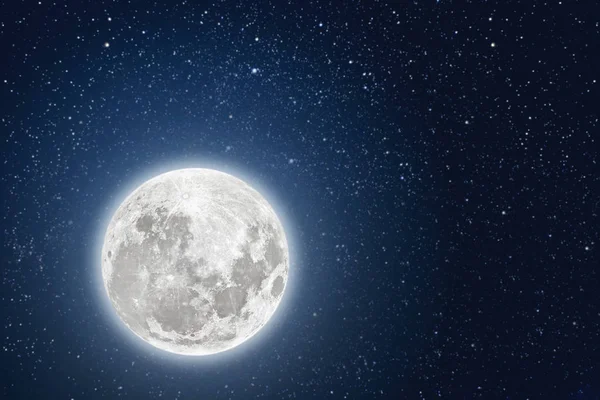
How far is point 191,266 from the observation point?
5188 mm

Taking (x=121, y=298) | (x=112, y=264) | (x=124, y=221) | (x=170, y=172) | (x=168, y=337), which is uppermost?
(x=170, y=172)

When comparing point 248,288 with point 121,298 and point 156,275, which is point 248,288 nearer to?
point 156,275

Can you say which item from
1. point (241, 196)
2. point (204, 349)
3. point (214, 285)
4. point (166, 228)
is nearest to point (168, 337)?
point (204, 349)

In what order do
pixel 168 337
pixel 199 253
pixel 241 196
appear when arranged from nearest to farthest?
pixel 199 253 < pixel 168 337 < pixel 241 196

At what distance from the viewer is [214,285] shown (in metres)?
5.26

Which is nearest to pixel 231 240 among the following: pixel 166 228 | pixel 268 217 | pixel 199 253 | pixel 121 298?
pixel 199 253

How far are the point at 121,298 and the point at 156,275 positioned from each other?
0.73 m

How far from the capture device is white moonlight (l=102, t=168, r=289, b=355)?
523 centimetres

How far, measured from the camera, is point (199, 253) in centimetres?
521

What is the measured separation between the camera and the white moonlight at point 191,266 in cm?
523

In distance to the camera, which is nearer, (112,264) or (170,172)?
(112,264)

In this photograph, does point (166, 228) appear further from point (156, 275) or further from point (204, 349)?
point (204, 349)

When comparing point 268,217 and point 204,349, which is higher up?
point 268,217

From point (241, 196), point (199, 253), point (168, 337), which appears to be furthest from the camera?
point (241, 196)
